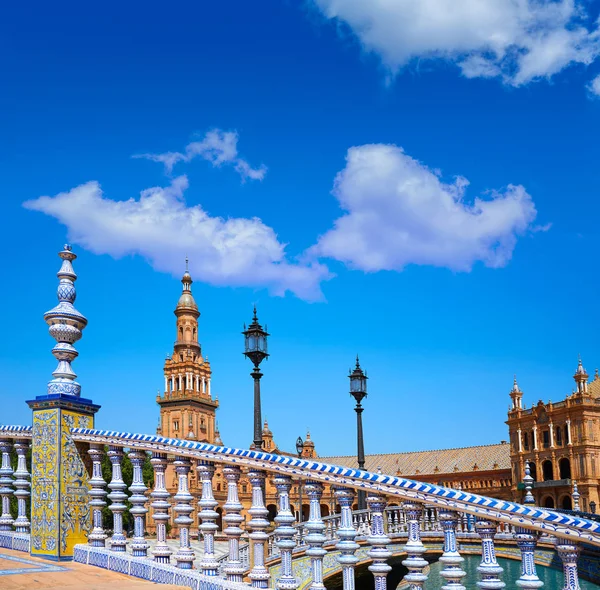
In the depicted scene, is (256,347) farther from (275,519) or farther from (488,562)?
(488,562)

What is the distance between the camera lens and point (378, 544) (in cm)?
426

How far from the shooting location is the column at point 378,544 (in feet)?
13.8

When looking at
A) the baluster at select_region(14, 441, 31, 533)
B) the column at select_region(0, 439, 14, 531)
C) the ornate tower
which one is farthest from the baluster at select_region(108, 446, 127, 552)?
the ornate tower

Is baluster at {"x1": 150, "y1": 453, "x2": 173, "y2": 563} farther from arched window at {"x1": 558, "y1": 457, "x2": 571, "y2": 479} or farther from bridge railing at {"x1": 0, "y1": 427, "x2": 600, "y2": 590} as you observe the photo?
arched window at {"x1": 558, "y1": 457, "x2": 571, "y2": 479}

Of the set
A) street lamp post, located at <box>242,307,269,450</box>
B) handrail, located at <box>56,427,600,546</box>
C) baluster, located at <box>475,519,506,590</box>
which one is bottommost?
baluster, located at <box>475,519,506,590</box>

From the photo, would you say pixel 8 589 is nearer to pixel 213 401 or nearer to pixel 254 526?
pixel 254 526

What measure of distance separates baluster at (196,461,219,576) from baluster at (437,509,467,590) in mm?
1836

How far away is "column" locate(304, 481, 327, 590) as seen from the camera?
180 inches

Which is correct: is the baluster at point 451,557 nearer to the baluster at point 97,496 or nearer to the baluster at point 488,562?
the baluster at point 488,562

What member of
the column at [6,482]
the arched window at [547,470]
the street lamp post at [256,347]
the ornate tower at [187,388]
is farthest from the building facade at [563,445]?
the column at [6,482]

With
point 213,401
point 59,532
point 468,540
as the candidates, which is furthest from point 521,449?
point 59,532

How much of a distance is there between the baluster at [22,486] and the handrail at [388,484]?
124 cm

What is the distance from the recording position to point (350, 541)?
14.5 feet

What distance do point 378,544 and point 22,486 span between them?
402cm
